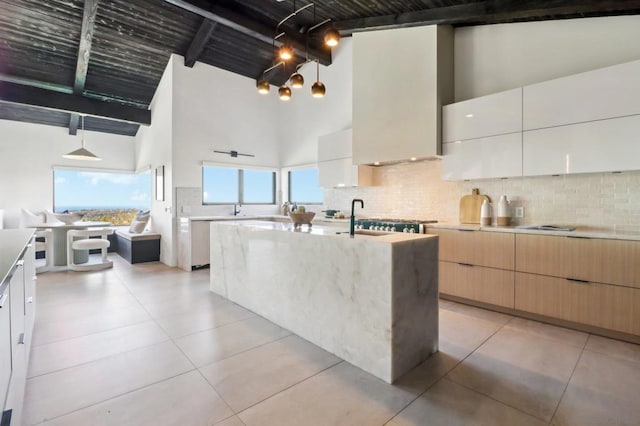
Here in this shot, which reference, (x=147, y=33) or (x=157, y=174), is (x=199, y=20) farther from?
(x=157, y=174)

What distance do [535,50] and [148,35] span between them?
224 inches

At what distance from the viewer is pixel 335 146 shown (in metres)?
5.09

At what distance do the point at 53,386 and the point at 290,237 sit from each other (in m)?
1.86

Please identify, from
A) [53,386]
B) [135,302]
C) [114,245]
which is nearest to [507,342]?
[53,386]

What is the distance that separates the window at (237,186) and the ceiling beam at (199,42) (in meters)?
1.96

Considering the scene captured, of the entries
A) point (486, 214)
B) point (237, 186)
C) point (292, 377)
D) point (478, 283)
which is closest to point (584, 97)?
point (486, 214)

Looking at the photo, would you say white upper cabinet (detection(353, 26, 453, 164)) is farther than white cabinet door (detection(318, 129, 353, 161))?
No

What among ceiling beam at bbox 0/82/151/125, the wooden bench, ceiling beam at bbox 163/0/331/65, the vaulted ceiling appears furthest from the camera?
the wooden bench

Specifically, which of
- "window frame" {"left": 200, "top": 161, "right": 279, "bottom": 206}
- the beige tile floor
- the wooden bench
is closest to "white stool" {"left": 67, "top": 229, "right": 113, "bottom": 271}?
the wooden bench

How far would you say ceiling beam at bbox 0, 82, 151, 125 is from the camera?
16.9 feet

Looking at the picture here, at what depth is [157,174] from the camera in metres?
6.29

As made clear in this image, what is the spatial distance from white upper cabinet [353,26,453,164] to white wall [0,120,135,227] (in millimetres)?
6830

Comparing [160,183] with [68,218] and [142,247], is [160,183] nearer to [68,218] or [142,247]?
[142,247]

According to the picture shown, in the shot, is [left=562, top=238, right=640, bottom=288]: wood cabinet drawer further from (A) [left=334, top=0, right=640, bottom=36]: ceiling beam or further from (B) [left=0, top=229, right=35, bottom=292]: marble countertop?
(B) [left=0, top=229, right=35, bottom=292]: marble countertop
